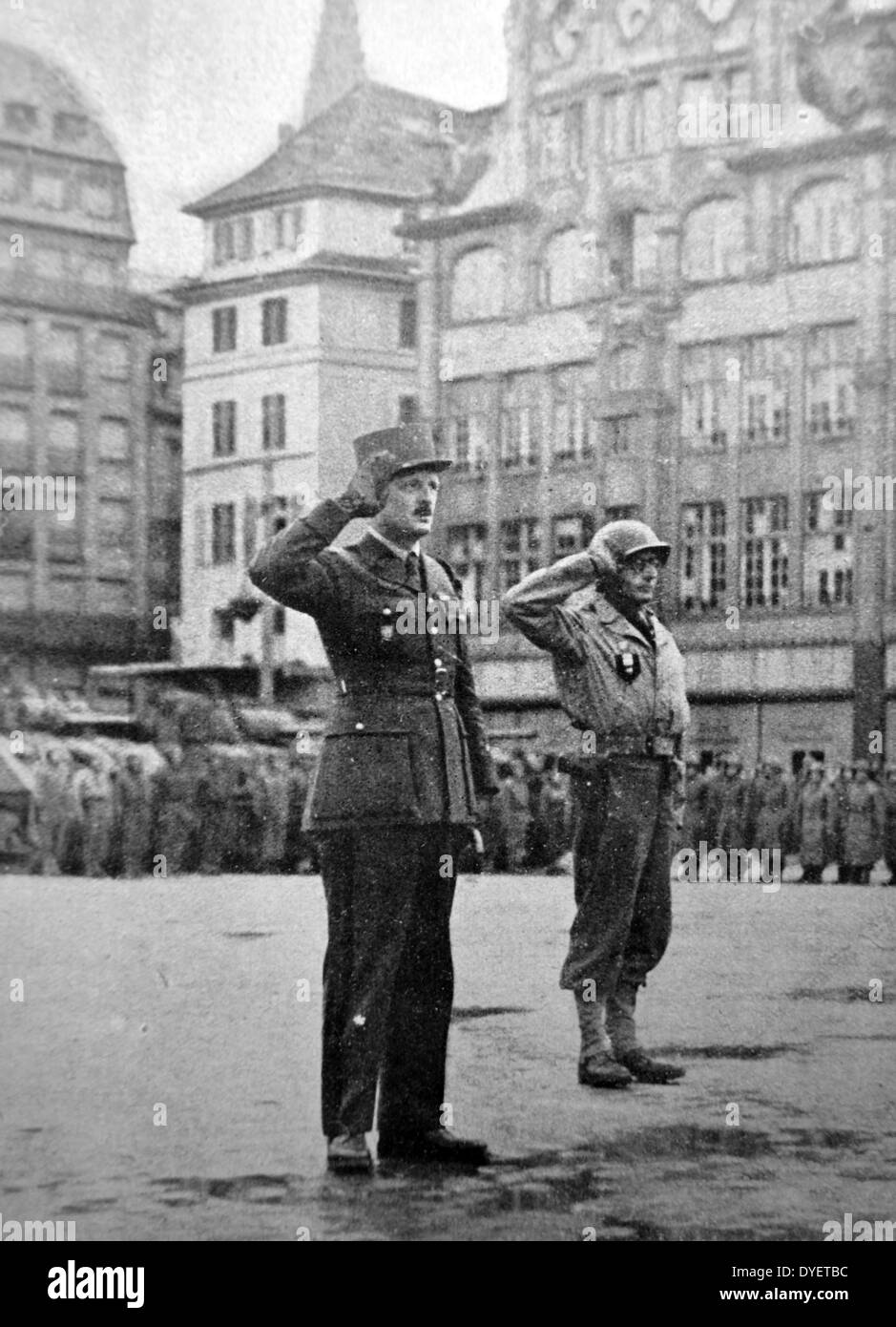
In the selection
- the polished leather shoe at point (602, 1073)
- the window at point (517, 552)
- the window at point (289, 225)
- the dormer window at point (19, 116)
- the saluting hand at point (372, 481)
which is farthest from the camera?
the window at point (289, 225)

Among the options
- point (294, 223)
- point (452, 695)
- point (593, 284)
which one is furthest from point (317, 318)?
point (452, 695)

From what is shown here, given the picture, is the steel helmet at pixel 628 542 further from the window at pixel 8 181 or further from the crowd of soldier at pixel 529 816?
the window at pixel 8 181

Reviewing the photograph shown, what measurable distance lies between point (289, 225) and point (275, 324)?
294mm

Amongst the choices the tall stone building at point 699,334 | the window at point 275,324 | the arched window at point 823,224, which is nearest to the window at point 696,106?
the tall stone building at point 699,334

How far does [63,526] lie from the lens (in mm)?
6629

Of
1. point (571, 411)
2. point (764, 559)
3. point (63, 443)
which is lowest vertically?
point (764, 559)

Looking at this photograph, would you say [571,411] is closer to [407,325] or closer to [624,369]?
[624,369]

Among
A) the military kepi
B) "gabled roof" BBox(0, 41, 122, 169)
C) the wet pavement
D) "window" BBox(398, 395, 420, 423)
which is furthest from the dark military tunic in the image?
"gabled roof" BBox(0, 41, 122, 169)

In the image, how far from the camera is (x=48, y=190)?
21.7ft

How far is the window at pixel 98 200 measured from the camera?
668 centimetres

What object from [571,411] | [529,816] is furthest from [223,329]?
[529,816]

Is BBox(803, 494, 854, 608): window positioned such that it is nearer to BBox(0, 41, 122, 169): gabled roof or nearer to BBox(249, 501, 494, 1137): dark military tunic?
BBox(249, 501, 494, 1137): dark military tunic
